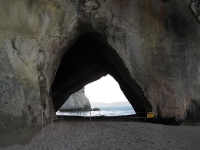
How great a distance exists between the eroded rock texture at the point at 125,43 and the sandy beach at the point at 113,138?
1.02m

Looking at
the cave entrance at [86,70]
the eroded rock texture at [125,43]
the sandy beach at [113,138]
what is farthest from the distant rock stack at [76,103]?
the sandy beach at [113,138]

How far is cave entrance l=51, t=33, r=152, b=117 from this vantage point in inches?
492

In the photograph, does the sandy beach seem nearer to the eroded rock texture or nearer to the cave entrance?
the eroded rock texture

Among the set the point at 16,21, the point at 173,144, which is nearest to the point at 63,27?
the point at 16,21

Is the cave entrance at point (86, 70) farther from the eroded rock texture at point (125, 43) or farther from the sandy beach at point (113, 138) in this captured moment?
the sandy beach at point (113, 138)

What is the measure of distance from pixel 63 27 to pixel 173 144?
6256 millimetres

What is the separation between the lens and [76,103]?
4834cm

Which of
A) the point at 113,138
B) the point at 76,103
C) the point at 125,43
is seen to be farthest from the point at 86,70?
the point at 76,103

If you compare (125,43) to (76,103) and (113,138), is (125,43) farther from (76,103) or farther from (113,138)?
(76,103)

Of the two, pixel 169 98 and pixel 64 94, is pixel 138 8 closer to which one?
pixel 169 98

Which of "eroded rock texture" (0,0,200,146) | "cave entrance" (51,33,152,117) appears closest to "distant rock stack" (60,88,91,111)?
"cave entrance" (51,33,152,117)

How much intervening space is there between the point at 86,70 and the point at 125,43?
6.58 metres

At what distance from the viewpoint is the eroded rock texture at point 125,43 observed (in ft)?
28.4

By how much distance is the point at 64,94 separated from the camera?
17672mm
